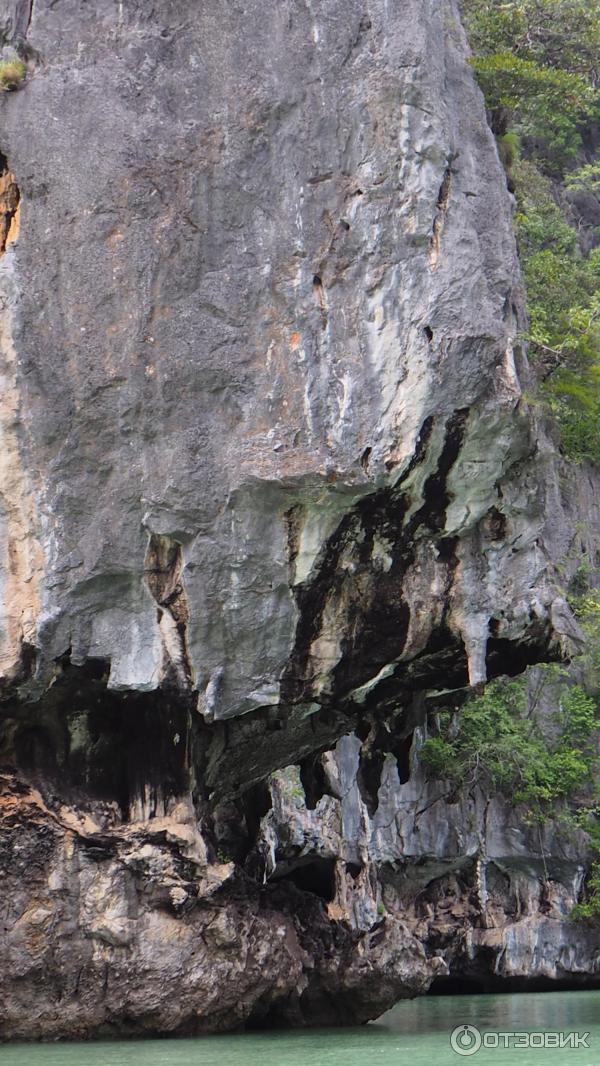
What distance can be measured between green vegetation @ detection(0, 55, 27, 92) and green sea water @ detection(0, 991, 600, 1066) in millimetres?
7862

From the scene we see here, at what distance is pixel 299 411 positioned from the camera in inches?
388

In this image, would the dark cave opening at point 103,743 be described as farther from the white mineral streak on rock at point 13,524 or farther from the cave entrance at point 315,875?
the cave entrance at point 315,875

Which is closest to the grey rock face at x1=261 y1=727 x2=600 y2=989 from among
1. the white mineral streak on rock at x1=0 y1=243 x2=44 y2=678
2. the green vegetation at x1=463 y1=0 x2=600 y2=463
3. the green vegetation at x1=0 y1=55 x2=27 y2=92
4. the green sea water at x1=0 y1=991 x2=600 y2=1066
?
the green sea water at x1=0 y1=991 x2=600 y2=1066

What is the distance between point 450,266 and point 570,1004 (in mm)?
12049

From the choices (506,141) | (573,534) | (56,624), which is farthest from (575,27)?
(56,624)

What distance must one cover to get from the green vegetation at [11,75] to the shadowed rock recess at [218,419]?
110mm

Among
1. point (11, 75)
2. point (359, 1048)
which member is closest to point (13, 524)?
point (11, 75)

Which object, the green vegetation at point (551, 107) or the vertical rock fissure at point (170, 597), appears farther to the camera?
the green vegetation at point (551, 107)

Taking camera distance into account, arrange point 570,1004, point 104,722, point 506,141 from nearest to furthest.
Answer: point 104,722
point 506,141
point 570,1004

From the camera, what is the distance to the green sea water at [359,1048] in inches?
339

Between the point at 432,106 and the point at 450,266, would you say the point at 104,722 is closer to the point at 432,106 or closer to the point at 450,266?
the point at 450,266

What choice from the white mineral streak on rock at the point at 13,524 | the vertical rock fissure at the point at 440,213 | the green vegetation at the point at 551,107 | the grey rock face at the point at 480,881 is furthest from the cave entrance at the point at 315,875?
the vertical rock fissure at the point at 440,213

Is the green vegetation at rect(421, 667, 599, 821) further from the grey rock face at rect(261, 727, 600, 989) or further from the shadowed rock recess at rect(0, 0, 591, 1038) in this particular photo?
the shadowed rock recess at rect(0, 0, 591, 1038)

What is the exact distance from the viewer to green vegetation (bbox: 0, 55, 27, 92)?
1055 cm
